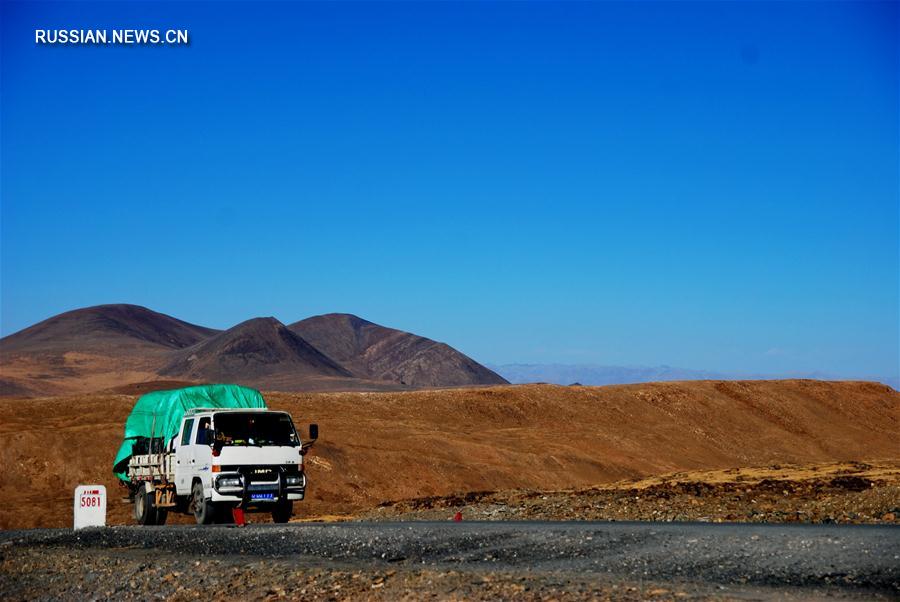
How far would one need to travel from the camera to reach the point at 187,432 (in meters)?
23.4

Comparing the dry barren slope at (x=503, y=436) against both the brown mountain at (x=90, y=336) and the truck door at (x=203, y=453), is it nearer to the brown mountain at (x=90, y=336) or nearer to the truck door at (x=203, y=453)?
the truck door at (x=203, y=453)

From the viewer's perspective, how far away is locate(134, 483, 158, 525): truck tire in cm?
2445

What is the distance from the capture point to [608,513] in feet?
72.4

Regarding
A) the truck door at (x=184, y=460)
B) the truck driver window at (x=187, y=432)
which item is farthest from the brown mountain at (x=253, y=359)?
the truck driver window at (x=187, y=432)

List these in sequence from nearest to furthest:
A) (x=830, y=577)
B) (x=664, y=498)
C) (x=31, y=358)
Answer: (x=830, y=577) → (x=664, y=498) → (x=31, y=358)

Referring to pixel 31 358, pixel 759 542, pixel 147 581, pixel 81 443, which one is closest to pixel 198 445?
pixel 147 581

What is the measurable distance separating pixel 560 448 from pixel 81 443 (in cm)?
2278

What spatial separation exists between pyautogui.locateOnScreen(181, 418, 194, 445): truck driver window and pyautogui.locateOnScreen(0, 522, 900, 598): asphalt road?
12.3 feet

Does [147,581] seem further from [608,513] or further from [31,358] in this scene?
[31,358]

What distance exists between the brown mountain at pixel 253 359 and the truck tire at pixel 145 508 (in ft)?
365

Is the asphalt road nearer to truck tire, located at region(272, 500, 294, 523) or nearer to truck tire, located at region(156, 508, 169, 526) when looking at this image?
truck tire, located at region(272, 500, 294, 523)

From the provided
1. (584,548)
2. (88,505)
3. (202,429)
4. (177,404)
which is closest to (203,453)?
(202,429)

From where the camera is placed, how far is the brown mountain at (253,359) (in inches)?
5699

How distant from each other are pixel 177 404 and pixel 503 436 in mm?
32196
